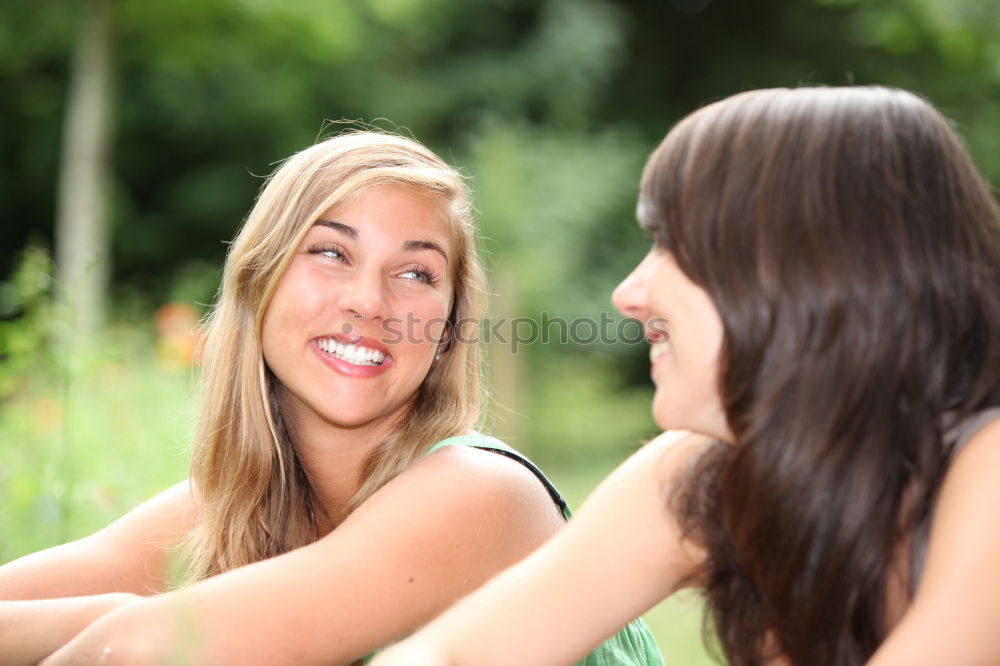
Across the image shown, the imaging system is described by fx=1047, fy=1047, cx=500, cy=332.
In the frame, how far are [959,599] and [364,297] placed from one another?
136 cm

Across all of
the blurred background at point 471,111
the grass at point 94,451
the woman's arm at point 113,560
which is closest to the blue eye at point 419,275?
the woman's arm at point 113,560

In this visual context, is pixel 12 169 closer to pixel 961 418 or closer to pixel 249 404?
pixel 249 404

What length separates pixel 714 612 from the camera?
165 cm

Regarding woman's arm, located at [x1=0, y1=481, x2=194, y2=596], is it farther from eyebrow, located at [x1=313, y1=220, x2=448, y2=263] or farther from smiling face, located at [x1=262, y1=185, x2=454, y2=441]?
eyebrow, located at [x1=313, y1=220, x2=448, y2=263]

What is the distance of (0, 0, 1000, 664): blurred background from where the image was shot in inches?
448

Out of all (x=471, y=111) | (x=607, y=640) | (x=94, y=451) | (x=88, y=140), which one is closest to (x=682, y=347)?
(x=607, y=640)

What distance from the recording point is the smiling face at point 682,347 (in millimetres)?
1504

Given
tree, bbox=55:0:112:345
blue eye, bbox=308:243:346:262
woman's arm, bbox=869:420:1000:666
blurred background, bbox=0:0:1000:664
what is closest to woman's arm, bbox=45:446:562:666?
blue eye, bbox=308:243:346:262

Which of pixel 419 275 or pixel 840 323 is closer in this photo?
pixel 840 323

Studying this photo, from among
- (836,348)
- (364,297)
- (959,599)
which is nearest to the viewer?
(959,599)

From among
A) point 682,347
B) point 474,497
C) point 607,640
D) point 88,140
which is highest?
point 88,140

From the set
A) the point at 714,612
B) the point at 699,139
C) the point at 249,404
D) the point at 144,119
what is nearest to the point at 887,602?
the point at 714,612

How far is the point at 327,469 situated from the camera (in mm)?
2508

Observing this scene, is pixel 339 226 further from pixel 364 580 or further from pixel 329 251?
pixel 364 580
